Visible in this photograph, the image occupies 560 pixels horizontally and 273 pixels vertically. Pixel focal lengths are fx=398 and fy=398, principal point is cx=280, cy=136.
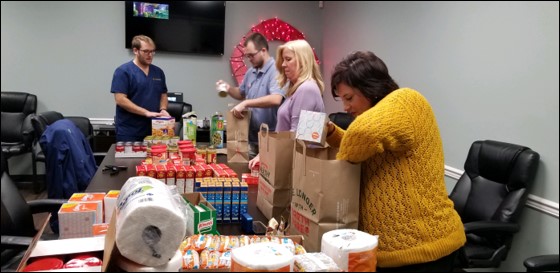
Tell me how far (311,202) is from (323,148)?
0.75 feet

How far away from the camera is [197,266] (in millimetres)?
834

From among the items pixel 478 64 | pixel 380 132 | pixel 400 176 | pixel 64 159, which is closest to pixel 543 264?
pixel 400 176

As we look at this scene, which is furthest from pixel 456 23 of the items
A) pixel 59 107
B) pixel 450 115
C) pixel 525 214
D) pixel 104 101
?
pixel 59 107

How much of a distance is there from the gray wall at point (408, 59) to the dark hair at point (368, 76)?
0.50 m

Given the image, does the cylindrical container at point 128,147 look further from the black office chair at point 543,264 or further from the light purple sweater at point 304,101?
the black office chair at point 543,264

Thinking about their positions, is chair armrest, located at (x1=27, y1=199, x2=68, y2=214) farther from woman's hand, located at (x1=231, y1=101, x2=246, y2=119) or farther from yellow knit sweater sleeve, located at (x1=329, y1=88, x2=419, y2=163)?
yellow knit sweater sleeve, located at (x1=329, y1=88, x2=419, y2=163)

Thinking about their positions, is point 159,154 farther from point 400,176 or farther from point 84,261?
point 400,176

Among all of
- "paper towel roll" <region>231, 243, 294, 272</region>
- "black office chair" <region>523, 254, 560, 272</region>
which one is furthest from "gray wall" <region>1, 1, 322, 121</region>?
"black office chair" <region>523, 254, 560, 272</region>

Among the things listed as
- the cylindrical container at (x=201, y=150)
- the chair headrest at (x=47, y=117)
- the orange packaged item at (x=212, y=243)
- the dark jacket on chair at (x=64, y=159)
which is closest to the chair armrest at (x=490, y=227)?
the cylindrical container at (x=201, y=150)

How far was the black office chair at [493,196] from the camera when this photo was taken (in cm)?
194

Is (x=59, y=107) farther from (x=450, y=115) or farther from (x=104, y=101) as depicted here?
(x=450, y=115)

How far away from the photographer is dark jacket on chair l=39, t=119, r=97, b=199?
5.71 ft

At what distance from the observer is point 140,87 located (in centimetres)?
152

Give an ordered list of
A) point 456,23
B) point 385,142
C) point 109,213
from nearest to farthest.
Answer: point 385,142, point 109,213, point 456,23
